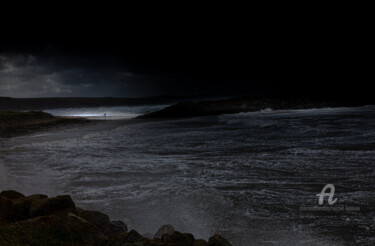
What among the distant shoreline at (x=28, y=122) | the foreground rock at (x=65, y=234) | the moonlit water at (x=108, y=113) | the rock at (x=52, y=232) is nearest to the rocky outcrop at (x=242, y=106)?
the moonlit water at (x=108, y=113)

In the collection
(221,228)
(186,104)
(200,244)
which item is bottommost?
(221,228)

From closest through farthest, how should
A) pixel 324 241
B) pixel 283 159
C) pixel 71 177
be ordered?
pixel 324 241
pixel 71 177
pixel 283 159

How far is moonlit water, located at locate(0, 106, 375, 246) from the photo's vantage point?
5.02 metres

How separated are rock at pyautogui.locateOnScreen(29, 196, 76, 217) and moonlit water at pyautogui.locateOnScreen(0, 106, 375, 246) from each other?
1.32 metres

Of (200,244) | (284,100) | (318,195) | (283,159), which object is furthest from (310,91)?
(200,244)

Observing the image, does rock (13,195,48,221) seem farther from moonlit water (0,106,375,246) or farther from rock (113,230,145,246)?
rock (113,230,145,246)

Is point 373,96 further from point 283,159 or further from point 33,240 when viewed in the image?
point 33,240

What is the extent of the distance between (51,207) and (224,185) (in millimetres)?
4492

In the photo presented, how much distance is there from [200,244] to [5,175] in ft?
26.8

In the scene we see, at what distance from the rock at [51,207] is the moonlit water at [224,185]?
1318 millimetres

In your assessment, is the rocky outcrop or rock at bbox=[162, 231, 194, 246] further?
the rocky outcrop

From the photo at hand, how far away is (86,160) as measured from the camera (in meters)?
11.5

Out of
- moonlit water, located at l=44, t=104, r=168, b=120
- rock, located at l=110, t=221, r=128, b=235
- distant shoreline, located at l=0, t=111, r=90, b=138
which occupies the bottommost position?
rock, located at l=110, t=221, r=128, b=235

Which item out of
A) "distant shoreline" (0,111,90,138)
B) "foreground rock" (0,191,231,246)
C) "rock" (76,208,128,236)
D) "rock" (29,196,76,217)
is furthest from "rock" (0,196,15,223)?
"distant shoreline" (0,111,90,138)
